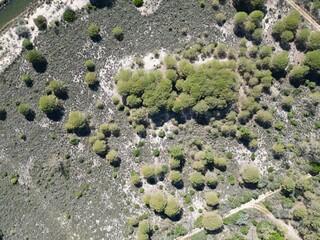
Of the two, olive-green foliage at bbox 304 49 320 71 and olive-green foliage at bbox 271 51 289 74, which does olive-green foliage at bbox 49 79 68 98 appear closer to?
olive-green foliage at bbox 271 51 289 74

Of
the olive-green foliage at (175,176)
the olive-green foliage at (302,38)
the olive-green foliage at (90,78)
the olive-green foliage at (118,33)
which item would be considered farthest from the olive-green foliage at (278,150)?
the olive-green foliage at (90,78)

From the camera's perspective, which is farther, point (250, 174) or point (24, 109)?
point (24, 109)

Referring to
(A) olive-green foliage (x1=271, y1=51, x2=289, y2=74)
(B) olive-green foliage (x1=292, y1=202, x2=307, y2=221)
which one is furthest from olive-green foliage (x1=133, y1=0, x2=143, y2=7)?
(B) olive-green foliage (x1=292, y1=202, x2=307, y2=221)

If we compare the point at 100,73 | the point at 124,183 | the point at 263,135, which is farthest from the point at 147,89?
the point at 263,135

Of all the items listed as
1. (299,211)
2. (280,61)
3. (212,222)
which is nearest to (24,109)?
(212,222)

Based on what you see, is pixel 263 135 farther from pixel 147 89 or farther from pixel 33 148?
pixel 33 148

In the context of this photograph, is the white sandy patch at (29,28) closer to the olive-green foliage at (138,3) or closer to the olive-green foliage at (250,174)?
the olive-green foliage at (138,3)

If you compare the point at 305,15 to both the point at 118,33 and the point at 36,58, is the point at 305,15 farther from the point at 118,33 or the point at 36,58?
the point at 36,58

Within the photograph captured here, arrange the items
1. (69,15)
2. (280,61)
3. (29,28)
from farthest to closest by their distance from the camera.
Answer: (29,28) < (69,15) < (280,61)
